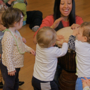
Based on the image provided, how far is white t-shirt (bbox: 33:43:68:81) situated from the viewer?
4.14 ft

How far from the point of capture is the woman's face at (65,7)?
5.79 feet

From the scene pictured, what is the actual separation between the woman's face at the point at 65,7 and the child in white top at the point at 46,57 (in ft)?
1.88

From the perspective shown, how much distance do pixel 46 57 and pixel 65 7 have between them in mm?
757

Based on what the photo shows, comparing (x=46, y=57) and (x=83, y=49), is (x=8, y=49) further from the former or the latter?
(x=83, y=49)

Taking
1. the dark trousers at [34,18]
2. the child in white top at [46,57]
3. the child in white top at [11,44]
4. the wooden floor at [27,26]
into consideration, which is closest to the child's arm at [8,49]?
the child in white top at [11,44]

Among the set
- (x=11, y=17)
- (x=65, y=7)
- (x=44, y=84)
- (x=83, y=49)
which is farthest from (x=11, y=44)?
(x=65, y=7)

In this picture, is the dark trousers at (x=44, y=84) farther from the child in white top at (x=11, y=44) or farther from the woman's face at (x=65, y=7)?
the woman's face at (x=65, y=7)

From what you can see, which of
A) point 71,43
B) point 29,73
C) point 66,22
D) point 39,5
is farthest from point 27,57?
point 39,5

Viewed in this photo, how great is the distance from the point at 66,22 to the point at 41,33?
752 mm

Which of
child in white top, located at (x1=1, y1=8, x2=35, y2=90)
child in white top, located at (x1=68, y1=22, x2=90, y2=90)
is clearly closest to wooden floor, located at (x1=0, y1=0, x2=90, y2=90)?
child in white top, located at (x1=1, y1=8, x2=35, y2=90)

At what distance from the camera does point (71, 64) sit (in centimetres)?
162

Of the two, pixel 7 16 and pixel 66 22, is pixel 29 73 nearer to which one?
pixel 66 22

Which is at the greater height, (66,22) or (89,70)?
(66,22)

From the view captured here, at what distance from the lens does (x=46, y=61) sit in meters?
Result: 1.28
